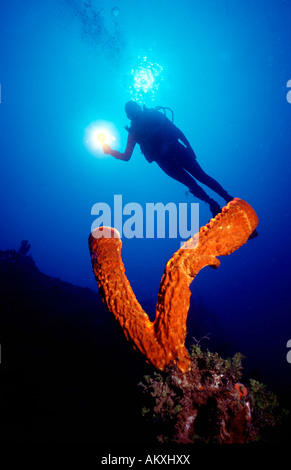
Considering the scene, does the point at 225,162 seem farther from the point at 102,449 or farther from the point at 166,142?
the point at 102,449

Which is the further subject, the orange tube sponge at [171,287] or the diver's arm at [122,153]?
the diver's arm at [122,153]

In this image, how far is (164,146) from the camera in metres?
5.85

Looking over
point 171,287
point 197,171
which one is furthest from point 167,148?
point 171,287

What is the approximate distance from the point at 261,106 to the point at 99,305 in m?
67.7

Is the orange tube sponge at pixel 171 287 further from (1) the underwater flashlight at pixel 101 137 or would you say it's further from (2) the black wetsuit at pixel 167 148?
(1) the underwater flashlight at pixel 101 137

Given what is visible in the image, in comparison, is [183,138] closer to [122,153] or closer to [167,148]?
[167,148]

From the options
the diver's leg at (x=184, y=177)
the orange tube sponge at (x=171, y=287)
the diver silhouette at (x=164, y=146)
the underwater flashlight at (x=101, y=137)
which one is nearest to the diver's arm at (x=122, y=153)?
the diver silhouette at (x=164, y=146)

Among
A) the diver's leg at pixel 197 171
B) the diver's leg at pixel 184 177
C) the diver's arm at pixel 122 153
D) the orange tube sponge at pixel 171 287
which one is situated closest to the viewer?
the orange tube sponge at pixel 171 287

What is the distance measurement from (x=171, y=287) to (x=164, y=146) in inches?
195

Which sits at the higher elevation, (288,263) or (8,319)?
(288,263)

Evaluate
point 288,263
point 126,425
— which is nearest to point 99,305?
point 126,425

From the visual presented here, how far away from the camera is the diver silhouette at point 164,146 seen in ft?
18.5

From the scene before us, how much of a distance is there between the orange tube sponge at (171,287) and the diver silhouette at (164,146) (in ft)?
11.8

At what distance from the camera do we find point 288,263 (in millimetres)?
97812
